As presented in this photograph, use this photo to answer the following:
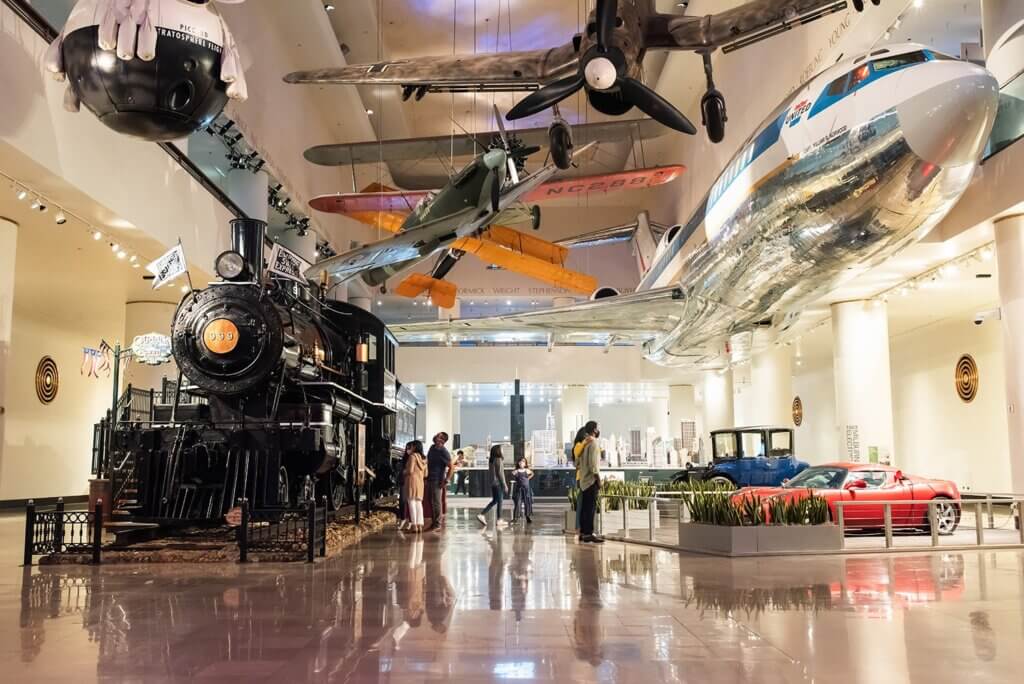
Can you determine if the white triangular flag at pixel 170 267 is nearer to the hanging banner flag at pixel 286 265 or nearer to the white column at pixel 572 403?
the hanging banner flag at pixel 286 265

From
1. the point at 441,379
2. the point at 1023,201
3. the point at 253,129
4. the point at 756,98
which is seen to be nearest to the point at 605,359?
the point at 441,379

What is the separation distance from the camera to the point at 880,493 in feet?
35.1

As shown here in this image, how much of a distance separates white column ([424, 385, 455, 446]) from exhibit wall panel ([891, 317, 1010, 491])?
14.4 m

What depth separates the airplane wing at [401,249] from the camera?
14.1 metres

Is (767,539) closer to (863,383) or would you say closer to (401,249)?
(863,383)

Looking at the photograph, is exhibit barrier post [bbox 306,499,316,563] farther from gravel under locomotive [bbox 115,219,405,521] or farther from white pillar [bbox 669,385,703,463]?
white pillar [bbox 669,385,703,463]

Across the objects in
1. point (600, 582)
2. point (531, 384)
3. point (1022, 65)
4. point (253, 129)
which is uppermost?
point (253, 129)

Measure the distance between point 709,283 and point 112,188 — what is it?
335 inches

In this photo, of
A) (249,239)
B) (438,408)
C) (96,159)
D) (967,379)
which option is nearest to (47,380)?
(438,408)

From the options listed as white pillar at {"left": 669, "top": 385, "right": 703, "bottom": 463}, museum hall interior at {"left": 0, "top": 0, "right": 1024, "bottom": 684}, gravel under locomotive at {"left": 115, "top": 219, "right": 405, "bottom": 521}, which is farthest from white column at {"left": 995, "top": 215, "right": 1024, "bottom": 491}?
white pillar at {"left": 669, "top": 385, "right": 703, "bottom": 463}

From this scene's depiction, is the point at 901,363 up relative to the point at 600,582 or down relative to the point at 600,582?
up

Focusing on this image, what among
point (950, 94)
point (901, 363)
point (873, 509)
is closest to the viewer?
point (950, 94)

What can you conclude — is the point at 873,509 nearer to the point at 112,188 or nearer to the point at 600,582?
the point at 600,582

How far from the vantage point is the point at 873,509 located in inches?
421
